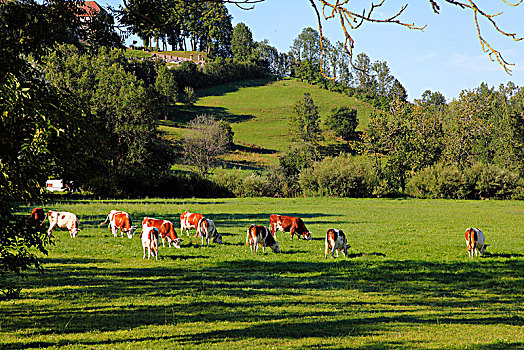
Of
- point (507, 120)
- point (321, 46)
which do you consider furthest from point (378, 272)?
point (507, 120)

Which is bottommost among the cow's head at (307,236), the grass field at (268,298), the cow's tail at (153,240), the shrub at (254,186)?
the grass field at (268,298)

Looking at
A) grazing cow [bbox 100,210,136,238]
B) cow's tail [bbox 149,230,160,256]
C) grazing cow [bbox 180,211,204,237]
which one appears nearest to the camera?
cow's tail [bbox 149,230,160,256]

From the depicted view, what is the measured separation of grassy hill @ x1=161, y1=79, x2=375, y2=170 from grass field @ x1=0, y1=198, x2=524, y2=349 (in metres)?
63.0

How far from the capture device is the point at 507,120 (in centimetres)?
7694

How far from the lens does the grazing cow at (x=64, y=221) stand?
19.6 metres

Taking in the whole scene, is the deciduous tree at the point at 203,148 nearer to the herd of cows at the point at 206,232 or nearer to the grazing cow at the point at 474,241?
the herd of cows at the point at 206,232

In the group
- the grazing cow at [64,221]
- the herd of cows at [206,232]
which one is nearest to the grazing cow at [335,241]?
the herd of cows at [206,232]

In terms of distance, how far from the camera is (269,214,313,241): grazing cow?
21188mm

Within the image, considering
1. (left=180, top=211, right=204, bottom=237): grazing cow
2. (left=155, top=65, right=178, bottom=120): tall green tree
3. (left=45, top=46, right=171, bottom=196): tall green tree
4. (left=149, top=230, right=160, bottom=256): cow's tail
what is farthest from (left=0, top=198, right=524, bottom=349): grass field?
(left=155, top=65, right=178, bottom=120): tall green tree

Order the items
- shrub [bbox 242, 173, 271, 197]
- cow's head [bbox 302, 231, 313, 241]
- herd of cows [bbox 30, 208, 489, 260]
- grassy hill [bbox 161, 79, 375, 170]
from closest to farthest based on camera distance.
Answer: herd of cows [bbox 30, 208, 489, 260] < cow's head [bbox 302, 231, 313, 241] < shrub [bbox 242, 173, 271, 197] < grassy hill [bbox 161, 79, 375, 170]

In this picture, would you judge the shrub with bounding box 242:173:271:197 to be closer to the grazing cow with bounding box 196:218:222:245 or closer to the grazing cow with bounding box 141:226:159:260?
the grazing cow with bounding box 196:218:222:245

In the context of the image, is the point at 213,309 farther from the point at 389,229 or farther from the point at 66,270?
the point at 389,229

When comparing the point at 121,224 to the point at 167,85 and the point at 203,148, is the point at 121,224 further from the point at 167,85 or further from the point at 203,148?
the point at 167,85

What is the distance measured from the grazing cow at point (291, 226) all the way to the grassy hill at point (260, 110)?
56914 mm
